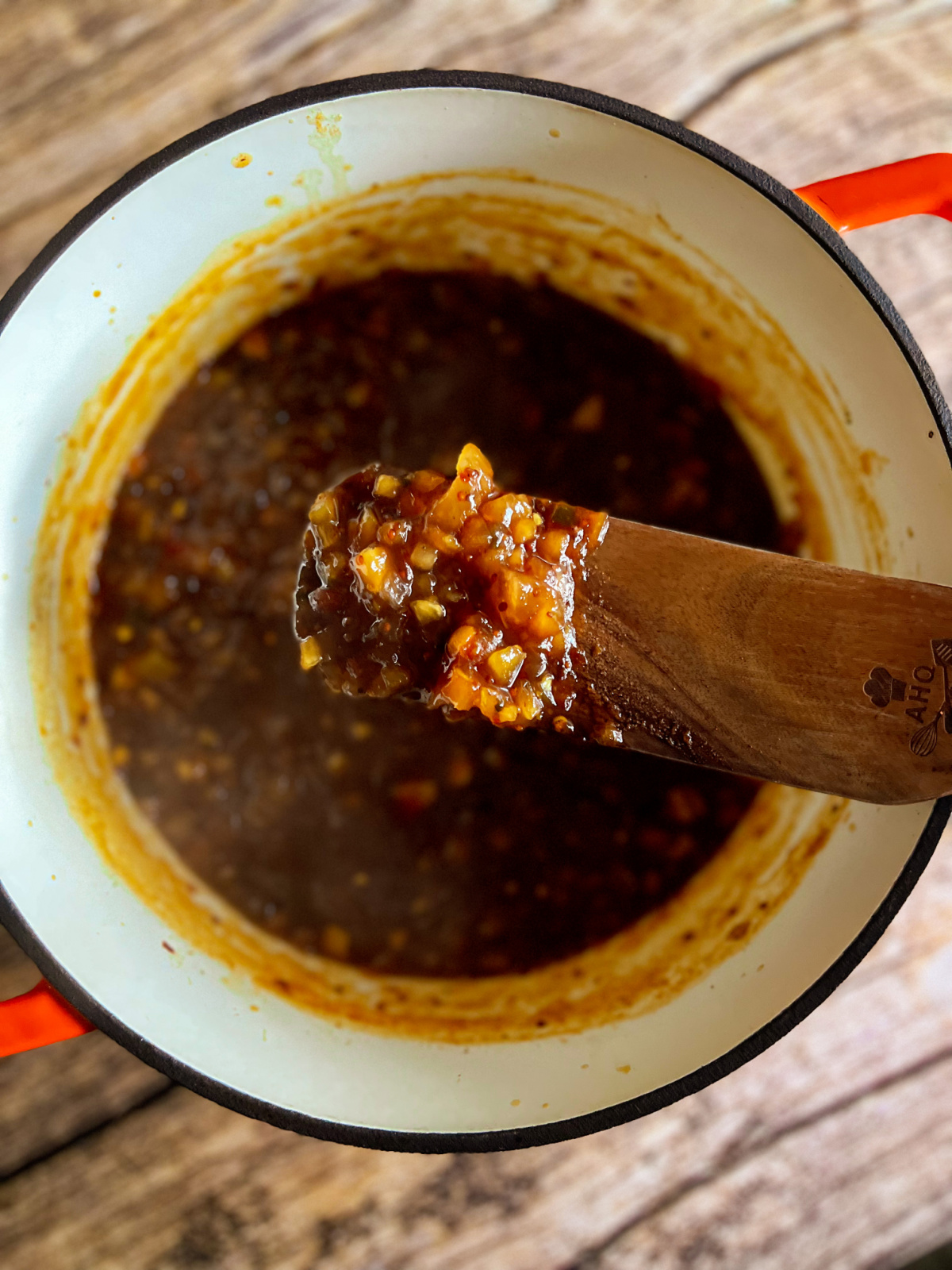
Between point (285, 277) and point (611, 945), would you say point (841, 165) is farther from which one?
point (611, 945)

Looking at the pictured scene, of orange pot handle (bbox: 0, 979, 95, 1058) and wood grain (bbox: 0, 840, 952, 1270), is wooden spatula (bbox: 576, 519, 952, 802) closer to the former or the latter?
wood grain (bbox: 0, 840, 952, 1270)

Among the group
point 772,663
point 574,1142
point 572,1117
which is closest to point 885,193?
point 772,663

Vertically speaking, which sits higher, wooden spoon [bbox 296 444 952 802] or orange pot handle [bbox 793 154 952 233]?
orange pot handle [bbox 793 154 952 233]

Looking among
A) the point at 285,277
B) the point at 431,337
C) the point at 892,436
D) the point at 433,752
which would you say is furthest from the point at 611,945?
the point at 285,277

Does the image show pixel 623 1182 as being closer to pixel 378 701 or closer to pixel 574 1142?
pixel 574 1142

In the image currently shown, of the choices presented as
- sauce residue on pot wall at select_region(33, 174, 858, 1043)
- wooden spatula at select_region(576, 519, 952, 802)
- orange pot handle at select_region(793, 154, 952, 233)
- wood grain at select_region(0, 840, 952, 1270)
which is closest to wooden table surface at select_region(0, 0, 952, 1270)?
wood grain at select_region(0, 840, 952, 1270)

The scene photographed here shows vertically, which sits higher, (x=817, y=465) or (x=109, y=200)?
(x=109, y=200)
